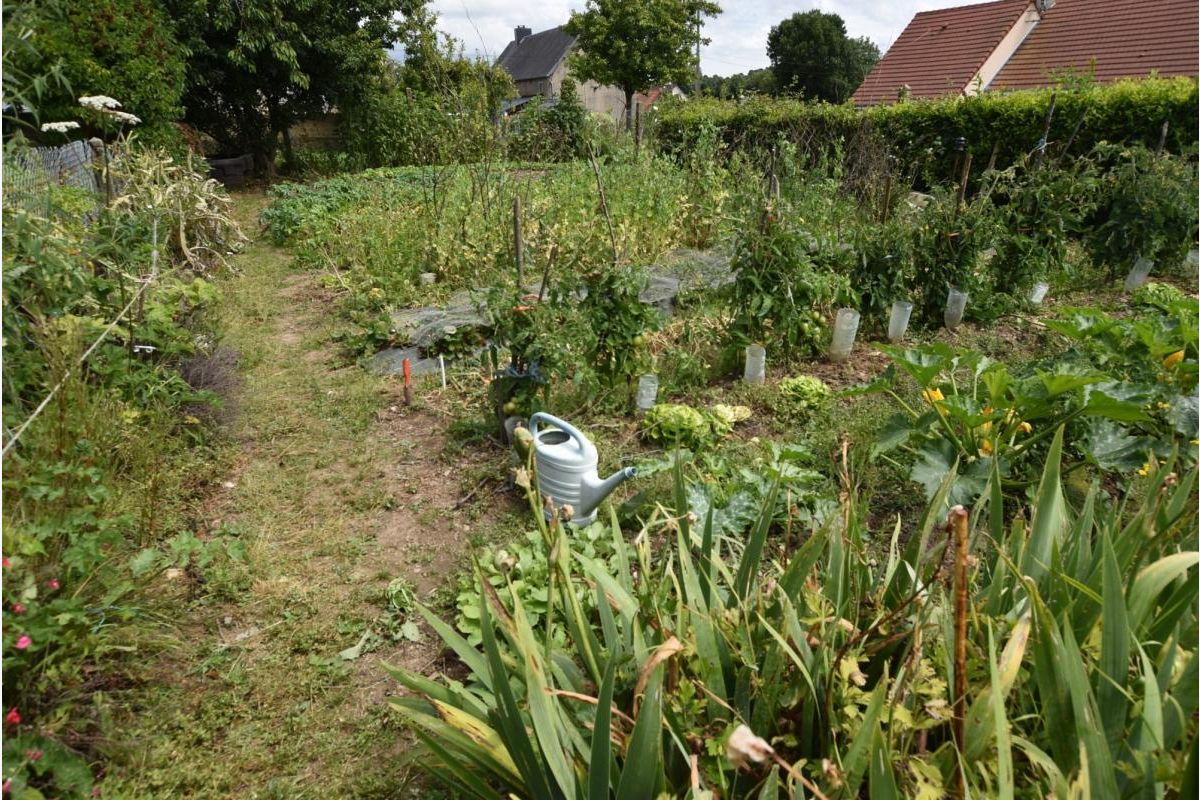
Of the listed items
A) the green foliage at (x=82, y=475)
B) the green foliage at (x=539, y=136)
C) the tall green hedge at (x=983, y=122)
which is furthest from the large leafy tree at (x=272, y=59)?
the green foliage at (x=82, y=475)

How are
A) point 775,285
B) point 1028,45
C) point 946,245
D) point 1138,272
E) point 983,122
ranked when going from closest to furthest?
point 775,285 < point 946,245 < point 1138,272 < point 983,122 < point 1028,45

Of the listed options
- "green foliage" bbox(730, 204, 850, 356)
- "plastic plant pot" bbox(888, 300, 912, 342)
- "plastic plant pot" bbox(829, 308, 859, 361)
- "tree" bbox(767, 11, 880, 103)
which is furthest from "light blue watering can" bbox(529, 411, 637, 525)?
"tree" bbox(767, 11, 880, 103)

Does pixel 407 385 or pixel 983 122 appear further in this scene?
pixel 983 122

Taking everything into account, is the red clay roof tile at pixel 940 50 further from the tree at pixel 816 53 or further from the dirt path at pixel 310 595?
the tree at pixel 816 53

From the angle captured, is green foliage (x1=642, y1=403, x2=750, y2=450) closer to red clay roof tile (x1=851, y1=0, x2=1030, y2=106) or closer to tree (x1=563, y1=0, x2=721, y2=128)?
red clay roof tile (x1=851, y1=0, x2=1030, y2=106)

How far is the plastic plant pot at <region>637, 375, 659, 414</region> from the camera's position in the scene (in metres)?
3.51

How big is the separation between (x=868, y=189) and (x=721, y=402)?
172 inches

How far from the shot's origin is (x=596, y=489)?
102 inches

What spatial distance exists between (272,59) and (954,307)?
1274 cm

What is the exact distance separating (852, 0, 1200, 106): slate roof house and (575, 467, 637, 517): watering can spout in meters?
12.0

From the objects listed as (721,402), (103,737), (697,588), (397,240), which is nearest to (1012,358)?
(721,402)

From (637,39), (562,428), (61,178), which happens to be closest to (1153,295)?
(562,428)

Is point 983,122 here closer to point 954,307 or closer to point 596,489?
point 954,307

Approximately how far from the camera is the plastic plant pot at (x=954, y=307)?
470 cm
